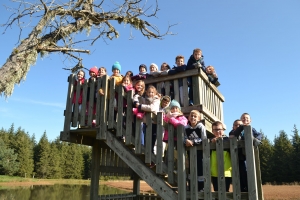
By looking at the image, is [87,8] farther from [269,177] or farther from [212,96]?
[269,177]

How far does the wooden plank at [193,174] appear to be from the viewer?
166 inches

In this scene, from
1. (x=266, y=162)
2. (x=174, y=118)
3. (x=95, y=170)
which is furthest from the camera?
(x=266, y=162)

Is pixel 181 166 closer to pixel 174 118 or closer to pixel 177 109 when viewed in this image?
pixel 174 118

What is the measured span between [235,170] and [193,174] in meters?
0.66

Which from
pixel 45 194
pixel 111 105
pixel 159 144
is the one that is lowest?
pixel 45 194

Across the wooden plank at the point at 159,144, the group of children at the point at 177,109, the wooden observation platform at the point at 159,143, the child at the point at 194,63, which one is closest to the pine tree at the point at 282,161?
the wooden observation platform at the point at 159,143

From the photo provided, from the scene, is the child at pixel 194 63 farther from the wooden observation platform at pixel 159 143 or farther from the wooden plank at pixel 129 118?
the wooden plank at pixel 129 118

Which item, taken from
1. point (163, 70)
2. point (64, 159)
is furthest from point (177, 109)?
point (64, 159)

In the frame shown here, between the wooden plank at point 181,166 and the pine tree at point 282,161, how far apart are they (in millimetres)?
53255

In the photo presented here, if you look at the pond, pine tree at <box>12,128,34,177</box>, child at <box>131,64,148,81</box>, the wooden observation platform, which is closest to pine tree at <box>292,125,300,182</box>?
the pond

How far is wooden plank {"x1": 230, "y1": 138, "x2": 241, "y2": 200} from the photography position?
389cm

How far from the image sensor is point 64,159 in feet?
228

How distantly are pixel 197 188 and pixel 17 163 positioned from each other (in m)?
62.3

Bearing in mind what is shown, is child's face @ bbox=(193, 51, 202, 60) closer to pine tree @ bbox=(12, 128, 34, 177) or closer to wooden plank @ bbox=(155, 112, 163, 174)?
wooden plank @ bbox=(155, 112, 163, 174)
